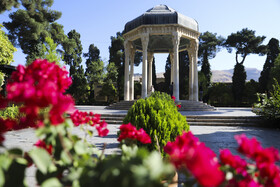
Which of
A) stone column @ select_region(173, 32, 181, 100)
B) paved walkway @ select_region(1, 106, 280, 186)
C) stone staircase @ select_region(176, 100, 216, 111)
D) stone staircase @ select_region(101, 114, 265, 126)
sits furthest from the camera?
stone column @ select_region(173, 32, 181, 100)

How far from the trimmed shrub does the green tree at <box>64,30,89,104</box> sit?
29607mm

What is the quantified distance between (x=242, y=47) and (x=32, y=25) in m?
34.5

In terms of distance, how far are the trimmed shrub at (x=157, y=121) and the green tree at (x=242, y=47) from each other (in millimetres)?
30239

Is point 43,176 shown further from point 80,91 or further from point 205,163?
point 80,91

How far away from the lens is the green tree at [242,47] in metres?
30.8

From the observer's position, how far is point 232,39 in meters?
34.6

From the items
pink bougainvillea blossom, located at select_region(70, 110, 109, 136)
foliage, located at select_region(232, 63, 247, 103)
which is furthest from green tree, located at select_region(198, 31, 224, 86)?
pink bougainvillea blossom, located at select_region(70, 110, 109, 136)

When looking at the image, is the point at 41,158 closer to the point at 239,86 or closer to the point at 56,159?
the point at 56,159

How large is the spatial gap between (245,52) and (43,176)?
39623 mm

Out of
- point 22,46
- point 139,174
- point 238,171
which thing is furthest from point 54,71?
point 22,46

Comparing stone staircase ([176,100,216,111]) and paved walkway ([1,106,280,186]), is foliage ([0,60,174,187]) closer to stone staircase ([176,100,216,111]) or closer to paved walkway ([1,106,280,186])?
paved walkway ([1,106,280,186])

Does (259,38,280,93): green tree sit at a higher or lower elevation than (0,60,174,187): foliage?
higher

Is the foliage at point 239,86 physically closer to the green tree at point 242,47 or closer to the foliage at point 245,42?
the green tree at point 242,47

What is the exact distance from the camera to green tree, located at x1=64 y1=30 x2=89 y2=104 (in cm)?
3338
